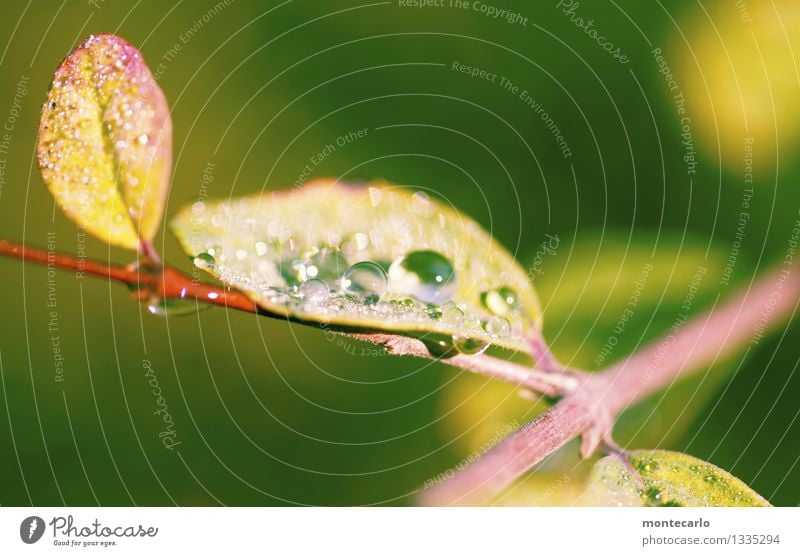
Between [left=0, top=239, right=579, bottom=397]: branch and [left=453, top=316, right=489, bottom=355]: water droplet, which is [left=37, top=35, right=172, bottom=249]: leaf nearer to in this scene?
[left=0, top=239, right=579, bottom=397]: branch

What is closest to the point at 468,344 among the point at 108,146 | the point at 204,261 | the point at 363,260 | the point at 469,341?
the point at 469,341

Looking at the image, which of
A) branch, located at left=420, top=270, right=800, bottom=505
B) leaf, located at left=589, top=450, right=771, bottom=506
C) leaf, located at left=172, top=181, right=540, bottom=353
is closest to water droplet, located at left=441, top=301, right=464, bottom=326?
leaf, located at left=172, top=181, right=540, bottom=353

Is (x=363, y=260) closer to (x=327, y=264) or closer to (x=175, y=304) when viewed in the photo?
(x=327, y=264)

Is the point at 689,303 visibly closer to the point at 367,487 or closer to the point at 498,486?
the point at 498,486

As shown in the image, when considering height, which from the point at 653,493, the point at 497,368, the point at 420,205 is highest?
the point at 420,205
